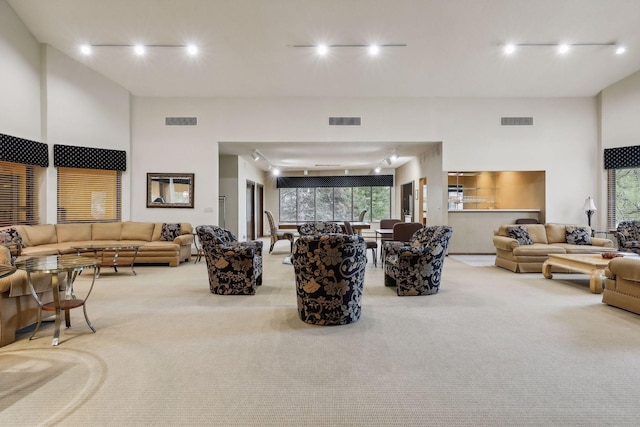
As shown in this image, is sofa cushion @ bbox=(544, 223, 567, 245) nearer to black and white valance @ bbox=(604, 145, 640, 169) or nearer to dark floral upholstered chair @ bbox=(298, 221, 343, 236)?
black and white valance @ bbox=(604, 145, 640, 169)

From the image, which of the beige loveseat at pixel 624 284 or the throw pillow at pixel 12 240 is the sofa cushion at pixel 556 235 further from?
the throw pillow at pixel 12 240

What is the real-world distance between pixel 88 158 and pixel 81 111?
99 centimetres

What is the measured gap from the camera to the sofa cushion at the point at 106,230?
7.54m

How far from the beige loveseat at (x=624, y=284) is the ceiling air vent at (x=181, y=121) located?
824 cm

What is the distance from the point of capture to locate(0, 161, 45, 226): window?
645 cm

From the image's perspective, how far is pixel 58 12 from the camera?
6.05 m

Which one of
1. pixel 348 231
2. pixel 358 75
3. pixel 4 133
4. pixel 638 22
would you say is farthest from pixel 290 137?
pixel 638 22

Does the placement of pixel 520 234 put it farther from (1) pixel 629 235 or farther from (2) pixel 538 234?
(1) pixel 629 235

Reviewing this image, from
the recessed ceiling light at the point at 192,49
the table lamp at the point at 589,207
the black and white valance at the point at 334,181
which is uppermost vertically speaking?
the recessed ceiling light at the point at 192,49

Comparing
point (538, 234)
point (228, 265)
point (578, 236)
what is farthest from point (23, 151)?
point (578, 236)

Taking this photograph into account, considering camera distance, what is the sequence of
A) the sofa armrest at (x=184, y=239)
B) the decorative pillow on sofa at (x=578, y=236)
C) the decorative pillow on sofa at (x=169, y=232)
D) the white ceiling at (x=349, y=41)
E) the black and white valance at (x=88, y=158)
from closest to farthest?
the white ceiling at (x=349, y=41)
the decorative pillow on sofa at (x=578, y=236)
the black and white valance at (x=88, y=158)
the sofa armrest at (x=184, y=239)
the decorative pillow on sofa at (x=169, y=232)

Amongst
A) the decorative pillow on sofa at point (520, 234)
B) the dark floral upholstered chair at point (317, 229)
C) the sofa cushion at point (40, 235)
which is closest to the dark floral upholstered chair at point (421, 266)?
the dark floral upholstered chair at point (317, 229)

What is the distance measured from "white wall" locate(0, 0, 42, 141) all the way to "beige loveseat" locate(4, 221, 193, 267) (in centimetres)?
182

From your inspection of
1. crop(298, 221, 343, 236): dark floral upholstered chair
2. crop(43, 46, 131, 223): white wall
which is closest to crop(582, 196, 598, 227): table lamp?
crop(298, 221, 343, 236): dark floral upholstered chair
